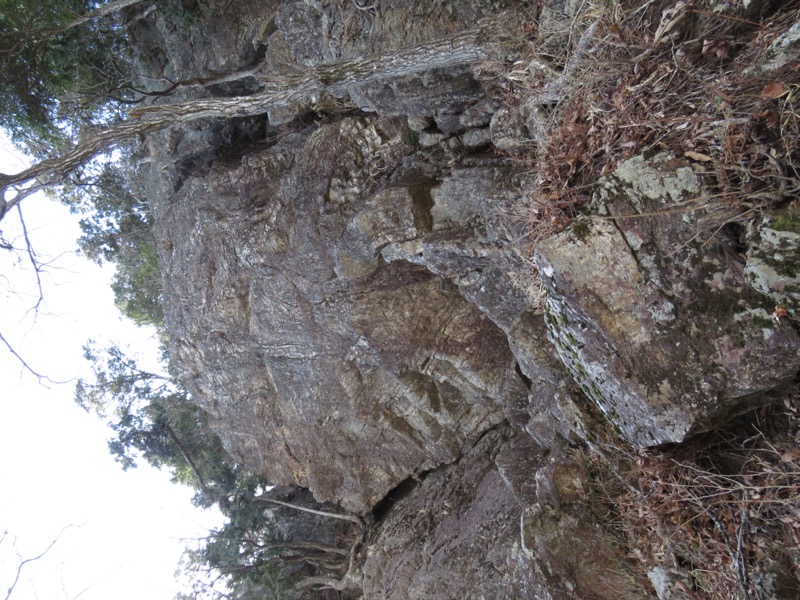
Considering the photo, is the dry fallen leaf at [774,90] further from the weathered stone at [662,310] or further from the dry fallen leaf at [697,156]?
the weathered stone at [662,310]

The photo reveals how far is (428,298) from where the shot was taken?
28.4 ft

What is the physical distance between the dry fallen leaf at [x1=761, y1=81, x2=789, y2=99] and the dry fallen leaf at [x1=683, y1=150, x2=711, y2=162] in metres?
0.56

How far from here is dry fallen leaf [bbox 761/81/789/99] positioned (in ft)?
11.8

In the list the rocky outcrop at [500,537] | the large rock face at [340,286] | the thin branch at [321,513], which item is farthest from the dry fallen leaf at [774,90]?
the thin branch at [321,513]

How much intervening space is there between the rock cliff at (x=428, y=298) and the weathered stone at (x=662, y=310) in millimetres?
18

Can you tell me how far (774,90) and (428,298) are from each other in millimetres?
5663

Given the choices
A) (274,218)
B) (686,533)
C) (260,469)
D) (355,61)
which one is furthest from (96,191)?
(686,533)

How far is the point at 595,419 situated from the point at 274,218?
647 cm

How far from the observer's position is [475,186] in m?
7.09

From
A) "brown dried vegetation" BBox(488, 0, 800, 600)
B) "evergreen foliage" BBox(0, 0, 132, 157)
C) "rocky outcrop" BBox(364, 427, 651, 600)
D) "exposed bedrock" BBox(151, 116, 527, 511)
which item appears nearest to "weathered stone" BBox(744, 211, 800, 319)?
"brown dried vegetation" BBox(488, 0, 800, 600)

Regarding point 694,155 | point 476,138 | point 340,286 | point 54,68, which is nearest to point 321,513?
point 340,286

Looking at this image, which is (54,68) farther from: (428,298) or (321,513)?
(321,513)

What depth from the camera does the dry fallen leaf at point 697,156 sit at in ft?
13.5

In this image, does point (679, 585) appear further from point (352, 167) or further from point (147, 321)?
point (147, 321)
